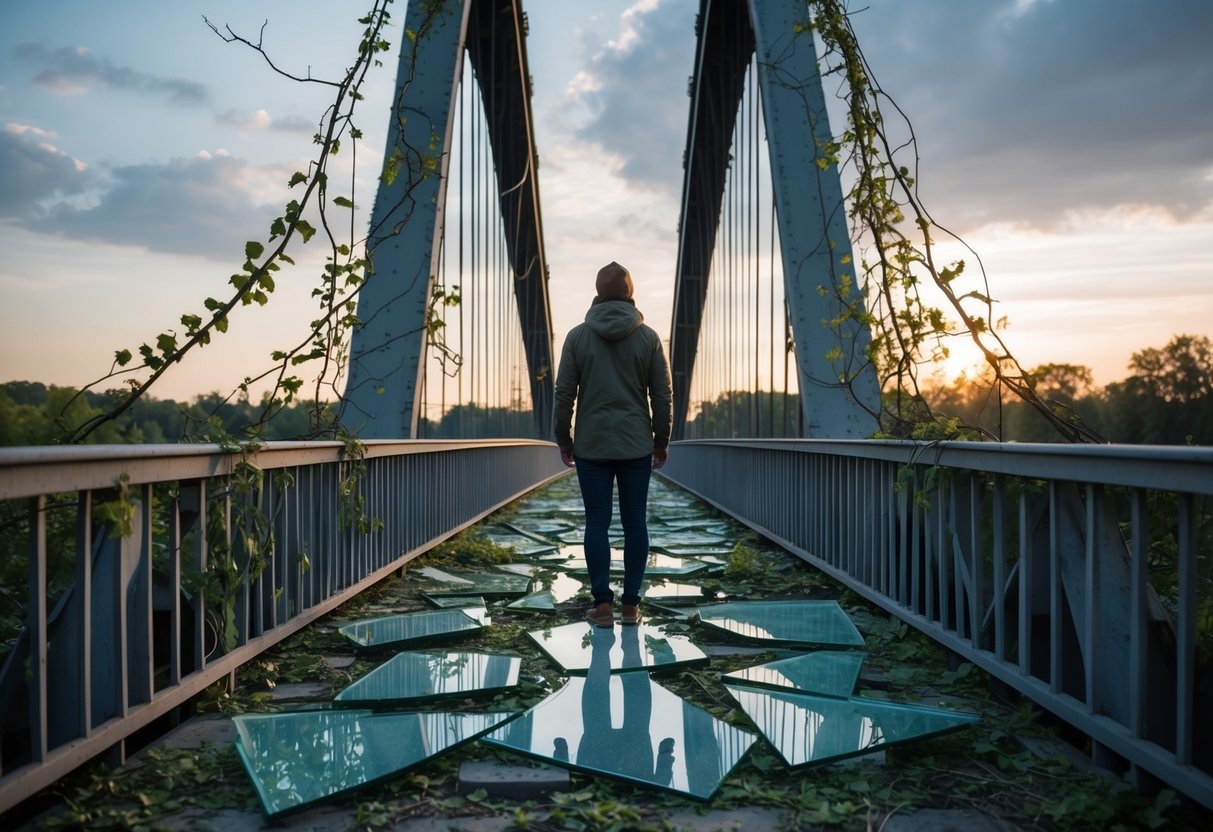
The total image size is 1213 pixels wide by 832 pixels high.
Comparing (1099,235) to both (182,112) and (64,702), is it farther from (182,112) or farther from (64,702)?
(64,702)

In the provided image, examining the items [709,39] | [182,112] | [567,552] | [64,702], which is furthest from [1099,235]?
[64,702]

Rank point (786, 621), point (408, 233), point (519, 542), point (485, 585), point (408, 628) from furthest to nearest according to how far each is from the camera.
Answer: point (519, 542)
point (408, 233)
point (485, 585)
point (786, 621)
point (408, 628)

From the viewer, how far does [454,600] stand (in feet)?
14.5

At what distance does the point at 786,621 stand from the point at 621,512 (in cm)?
82

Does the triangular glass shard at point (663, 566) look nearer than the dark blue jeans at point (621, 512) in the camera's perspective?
No

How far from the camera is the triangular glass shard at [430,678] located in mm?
2676

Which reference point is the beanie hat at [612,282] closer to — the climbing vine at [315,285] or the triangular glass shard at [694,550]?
the climbing vine at [315,285]

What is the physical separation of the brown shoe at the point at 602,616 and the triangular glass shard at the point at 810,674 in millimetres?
867

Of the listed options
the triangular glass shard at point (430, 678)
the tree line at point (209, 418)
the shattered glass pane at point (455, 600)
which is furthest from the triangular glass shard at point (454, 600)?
the triangular glass shard at point (430, 678)

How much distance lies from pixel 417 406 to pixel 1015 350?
11.5 ft

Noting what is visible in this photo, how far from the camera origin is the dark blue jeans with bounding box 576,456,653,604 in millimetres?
3971

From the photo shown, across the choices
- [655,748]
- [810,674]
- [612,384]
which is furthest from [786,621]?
[655,748]

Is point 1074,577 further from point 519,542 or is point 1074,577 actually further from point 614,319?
point 519,542

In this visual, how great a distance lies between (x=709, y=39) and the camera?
16.0 metres
